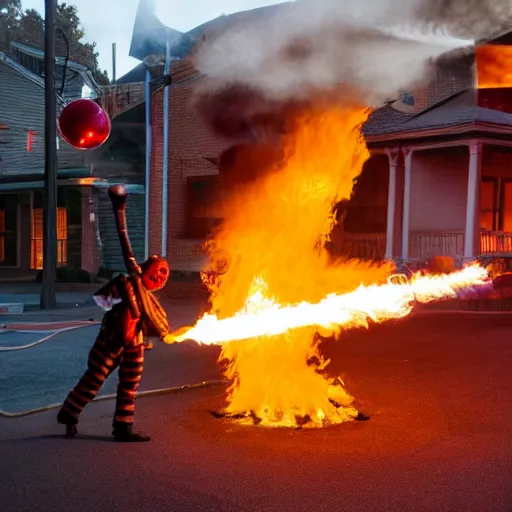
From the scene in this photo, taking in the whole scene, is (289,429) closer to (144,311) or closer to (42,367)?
(144,311)

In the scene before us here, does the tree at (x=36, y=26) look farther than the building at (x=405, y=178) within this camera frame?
Yes

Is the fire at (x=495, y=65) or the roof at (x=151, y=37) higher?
the roof at (x=151, y=37)

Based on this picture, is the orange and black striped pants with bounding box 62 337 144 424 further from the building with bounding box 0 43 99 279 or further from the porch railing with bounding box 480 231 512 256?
the building with bounding box 0 43 99 279

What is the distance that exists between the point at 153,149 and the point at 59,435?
16648mm

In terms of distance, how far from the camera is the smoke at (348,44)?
6.81 metres

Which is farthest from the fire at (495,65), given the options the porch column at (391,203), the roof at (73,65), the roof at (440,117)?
the roof at (73,65)

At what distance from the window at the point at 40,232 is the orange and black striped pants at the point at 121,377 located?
18.5 metres

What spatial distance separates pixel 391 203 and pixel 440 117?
2.55m

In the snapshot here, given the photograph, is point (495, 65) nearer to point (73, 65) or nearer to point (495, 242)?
point (495, 242)

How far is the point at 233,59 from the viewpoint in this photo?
7.89 metres

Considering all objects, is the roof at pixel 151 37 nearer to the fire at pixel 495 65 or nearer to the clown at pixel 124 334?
the fire at pixel 495 65

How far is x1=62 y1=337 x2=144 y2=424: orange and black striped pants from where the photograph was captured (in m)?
5.67

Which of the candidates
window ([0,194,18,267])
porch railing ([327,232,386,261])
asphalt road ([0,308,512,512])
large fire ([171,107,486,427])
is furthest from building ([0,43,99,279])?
large fire ([171,107,486,427])

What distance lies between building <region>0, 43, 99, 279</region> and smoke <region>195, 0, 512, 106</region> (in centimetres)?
1429
